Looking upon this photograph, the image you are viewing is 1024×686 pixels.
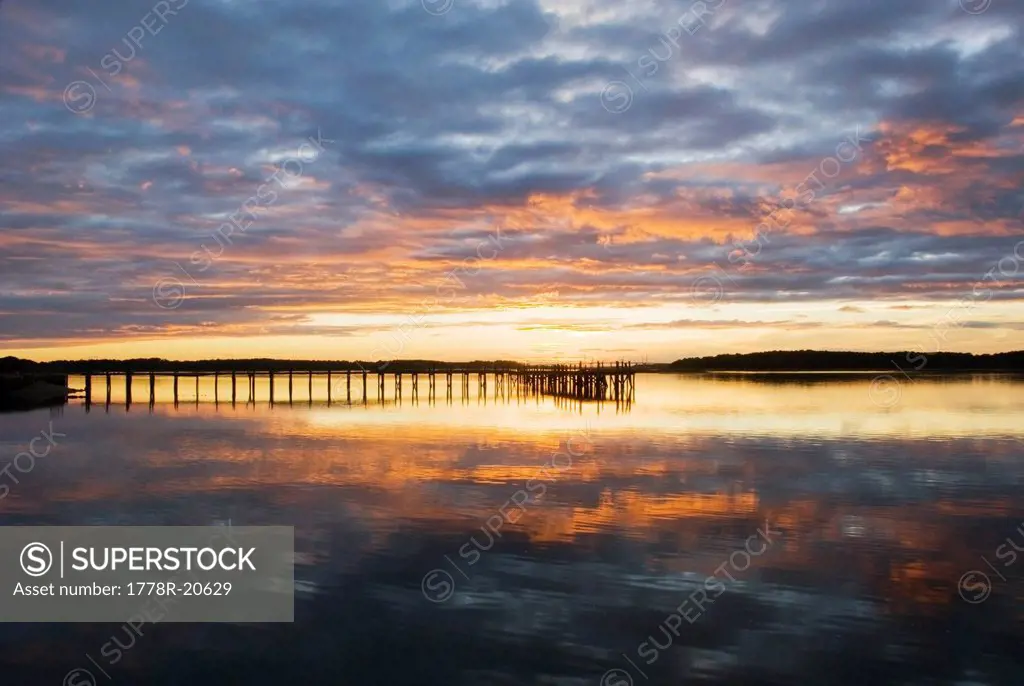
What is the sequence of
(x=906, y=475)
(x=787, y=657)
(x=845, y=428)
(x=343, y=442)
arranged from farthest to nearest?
(x=845, y=428) → (x=343, y=442) → (x=906, y=475) → (x=787, y=657)

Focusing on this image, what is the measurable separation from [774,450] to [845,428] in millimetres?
12272

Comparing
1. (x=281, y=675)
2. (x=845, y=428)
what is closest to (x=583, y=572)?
(x=281, y=675)

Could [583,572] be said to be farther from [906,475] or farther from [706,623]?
[906,475]

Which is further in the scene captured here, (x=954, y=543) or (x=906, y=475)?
(x=906, y=475)

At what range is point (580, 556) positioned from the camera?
16.1 metres

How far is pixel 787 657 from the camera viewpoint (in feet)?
36.0

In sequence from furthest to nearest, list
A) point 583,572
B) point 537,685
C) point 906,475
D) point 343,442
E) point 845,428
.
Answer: point 845,428, point 343,442, point 906,475, point 583,572, point 537,685

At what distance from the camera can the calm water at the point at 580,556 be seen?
11000 mm

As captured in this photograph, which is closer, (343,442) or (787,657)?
(787,657)

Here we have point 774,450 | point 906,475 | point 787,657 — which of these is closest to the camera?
point 787,657

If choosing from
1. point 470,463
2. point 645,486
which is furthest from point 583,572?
point 470,463

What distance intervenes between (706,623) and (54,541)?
12.4 meters

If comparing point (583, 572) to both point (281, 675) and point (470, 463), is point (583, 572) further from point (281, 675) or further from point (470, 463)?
point (470, 463)

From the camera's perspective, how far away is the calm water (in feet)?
36.1
